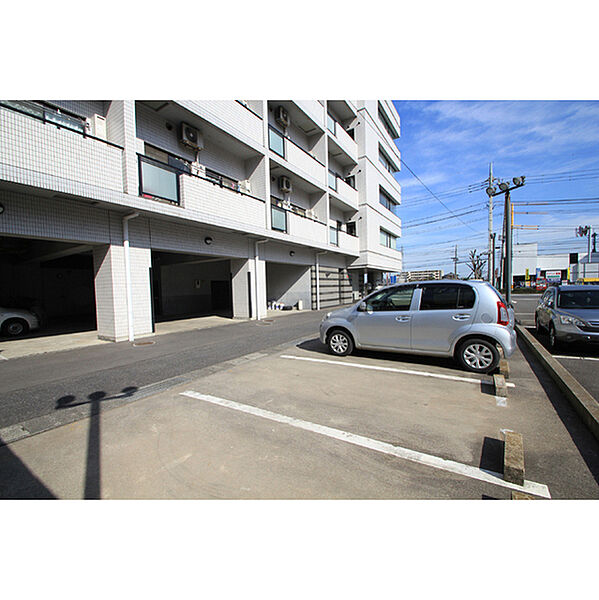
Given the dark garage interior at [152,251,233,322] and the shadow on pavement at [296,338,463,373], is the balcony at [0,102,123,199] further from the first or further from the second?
the shadow on pavement at [296,338,463,373]

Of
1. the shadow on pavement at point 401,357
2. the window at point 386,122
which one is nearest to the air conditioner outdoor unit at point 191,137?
the shadow on pavement at point 401,357

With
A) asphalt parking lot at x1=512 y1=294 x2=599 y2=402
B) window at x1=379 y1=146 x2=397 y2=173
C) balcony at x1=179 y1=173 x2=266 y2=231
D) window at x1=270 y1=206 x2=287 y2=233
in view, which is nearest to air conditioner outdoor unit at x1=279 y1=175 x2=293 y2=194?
window at x1=270 y1=206 x2=287 y2=233

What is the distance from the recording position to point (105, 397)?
4051 mm

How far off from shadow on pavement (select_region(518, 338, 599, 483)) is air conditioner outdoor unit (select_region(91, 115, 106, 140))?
10939 mm

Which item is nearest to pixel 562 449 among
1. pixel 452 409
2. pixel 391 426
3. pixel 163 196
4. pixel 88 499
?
pixel 452 409

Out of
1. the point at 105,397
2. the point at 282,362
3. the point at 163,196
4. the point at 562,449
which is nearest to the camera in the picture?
the point at 562,449

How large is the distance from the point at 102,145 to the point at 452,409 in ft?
29.8

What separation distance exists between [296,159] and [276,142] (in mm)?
1654

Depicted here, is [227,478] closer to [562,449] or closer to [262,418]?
[262,418]

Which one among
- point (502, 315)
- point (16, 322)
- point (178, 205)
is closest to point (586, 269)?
point (502, 315)

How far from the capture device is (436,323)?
500 centimetres

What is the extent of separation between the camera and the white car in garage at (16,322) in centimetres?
909

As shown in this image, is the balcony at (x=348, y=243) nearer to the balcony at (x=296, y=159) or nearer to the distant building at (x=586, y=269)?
the balcony at (x=296, y=159)

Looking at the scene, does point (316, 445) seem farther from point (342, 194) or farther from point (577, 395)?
point (342, 194)
